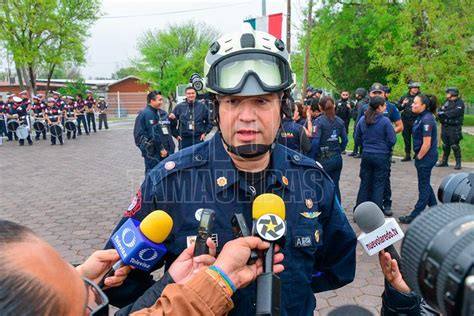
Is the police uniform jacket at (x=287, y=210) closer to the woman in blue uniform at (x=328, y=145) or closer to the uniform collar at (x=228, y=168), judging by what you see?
the uniform collar at (x=228, y=168)

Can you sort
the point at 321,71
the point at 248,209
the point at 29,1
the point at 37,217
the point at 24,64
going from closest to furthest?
the point at 248,209
the point at 37,217
the point at 29,1
the point at 24,64
the point at 321,71

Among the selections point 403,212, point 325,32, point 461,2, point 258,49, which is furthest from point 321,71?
point 258,49

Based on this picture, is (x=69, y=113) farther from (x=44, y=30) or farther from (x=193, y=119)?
(x=193, y=119)

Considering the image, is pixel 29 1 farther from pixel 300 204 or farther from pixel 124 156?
pixel 300 204

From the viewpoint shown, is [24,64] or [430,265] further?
[24,64]

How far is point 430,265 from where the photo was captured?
3.13 feet

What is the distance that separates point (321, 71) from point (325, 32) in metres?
5.63

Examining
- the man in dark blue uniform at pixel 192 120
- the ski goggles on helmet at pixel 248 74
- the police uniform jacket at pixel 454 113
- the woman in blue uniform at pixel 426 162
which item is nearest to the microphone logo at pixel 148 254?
the ski goggles on helmet at pixel 248 74

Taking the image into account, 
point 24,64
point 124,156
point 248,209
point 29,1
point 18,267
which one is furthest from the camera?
point 24,64

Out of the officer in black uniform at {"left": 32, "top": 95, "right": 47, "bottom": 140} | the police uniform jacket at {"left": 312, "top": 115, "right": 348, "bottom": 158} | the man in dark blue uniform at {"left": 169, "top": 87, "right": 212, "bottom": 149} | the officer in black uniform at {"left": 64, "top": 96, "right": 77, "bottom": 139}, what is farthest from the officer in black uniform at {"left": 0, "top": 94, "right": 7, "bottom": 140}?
the police uniform jacket at {"left": 312, "top": 115, "right": 348, "bottom": 158}

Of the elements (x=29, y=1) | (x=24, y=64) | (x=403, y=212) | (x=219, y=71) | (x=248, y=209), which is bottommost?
(x=403, y=212)

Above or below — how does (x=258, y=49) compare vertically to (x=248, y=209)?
above

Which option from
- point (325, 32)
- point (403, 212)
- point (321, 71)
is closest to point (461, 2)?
point (403, 212)

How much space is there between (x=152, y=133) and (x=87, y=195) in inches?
76.1
